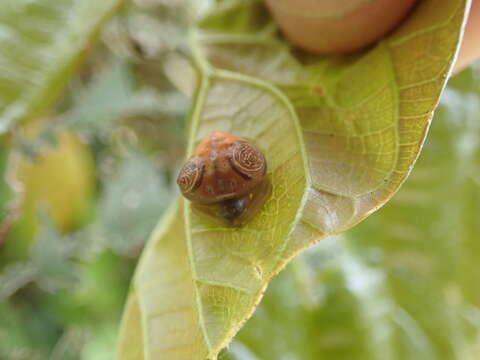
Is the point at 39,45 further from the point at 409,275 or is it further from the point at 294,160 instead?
the point at 409,275

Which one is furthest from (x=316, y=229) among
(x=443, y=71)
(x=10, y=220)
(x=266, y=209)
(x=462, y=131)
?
(x=10, y=220)

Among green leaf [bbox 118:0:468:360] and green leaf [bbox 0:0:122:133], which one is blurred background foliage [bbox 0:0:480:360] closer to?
green leaf [bbox 0:0:122:133]

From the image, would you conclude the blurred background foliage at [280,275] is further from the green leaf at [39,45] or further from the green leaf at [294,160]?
the green leaf at [294,160]

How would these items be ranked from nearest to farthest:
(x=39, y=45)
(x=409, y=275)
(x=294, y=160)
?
(x=294, y=160)
(x=39, y=45)
(x=409, y=275)

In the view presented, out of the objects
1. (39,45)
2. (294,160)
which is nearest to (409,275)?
(294,160)

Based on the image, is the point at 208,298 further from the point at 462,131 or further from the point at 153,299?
the point at 462,131

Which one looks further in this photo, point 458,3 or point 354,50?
point 354,50

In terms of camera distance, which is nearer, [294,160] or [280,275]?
[294,160]
